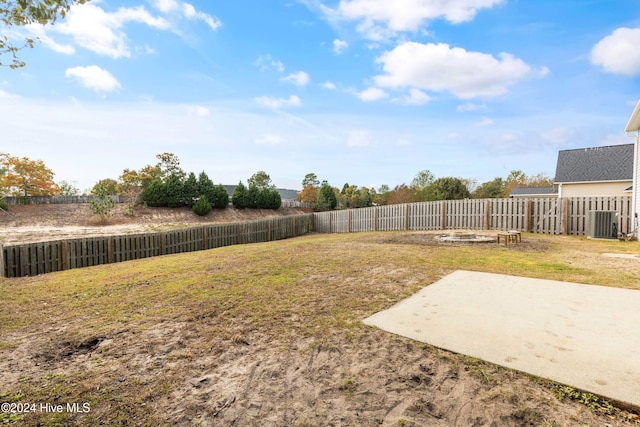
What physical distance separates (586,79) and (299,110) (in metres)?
13.5

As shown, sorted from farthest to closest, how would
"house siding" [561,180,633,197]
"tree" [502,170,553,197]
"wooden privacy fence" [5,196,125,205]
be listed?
"tree" [502,170,553,197]
"wooden privacy fence" [5,196,125,205]
"house siding" [561,180,633,197]

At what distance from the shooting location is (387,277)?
17.1ft

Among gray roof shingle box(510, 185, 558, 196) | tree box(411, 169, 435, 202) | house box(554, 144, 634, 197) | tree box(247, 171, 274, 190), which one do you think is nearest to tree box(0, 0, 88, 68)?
house box(554, 144, 634, 197)

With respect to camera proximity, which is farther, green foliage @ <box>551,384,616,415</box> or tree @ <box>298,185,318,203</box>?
tree @ <box>298,185,318,203</box>

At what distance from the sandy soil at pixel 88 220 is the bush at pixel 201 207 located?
492mm

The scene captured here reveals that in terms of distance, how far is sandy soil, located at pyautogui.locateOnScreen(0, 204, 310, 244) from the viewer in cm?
2038

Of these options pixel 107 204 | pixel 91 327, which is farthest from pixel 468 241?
pixel 107 204

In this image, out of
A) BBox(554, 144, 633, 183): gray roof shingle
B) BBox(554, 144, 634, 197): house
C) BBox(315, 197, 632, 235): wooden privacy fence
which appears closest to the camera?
BBox(315, 197, 632, 235): wooden privacy fence

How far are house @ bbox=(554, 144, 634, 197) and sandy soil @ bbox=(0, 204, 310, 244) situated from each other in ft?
91.1

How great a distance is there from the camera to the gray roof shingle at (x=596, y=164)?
18.4m

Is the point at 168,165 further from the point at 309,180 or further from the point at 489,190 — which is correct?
the point at 489,190

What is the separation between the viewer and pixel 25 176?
27.8 meters

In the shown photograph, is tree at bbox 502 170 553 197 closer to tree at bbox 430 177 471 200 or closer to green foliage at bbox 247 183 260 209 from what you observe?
tree at bbox 430 177 471 200

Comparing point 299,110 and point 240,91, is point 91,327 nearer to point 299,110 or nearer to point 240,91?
point 240,91
